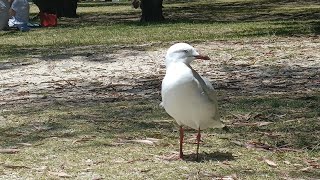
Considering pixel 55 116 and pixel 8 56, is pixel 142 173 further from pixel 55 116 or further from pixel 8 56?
pixel 8 56

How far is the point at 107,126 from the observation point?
232 inches

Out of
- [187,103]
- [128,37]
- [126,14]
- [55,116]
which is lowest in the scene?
[126,14]

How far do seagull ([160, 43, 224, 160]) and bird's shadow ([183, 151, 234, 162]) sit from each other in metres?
0.04

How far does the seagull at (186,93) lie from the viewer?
448 cm

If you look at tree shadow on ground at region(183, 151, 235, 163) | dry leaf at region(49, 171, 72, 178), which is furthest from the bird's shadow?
dry leaf at region(49, 171, 72, 178)

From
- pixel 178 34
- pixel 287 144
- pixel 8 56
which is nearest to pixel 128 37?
pixel 178 34

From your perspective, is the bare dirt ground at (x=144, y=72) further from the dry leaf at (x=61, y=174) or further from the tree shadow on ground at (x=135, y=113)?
the dry leaf at (x=61, y=174)

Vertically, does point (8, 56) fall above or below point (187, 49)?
below

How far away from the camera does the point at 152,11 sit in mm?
19219

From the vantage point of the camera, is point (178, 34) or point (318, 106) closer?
point (318, 106)

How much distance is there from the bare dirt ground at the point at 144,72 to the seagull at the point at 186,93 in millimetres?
2694

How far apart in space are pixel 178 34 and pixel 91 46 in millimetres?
2226

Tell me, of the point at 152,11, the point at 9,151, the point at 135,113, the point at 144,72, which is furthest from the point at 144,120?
the point at 152,11

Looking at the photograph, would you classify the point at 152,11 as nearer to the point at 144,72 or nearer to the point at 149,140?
the point at 144,72
